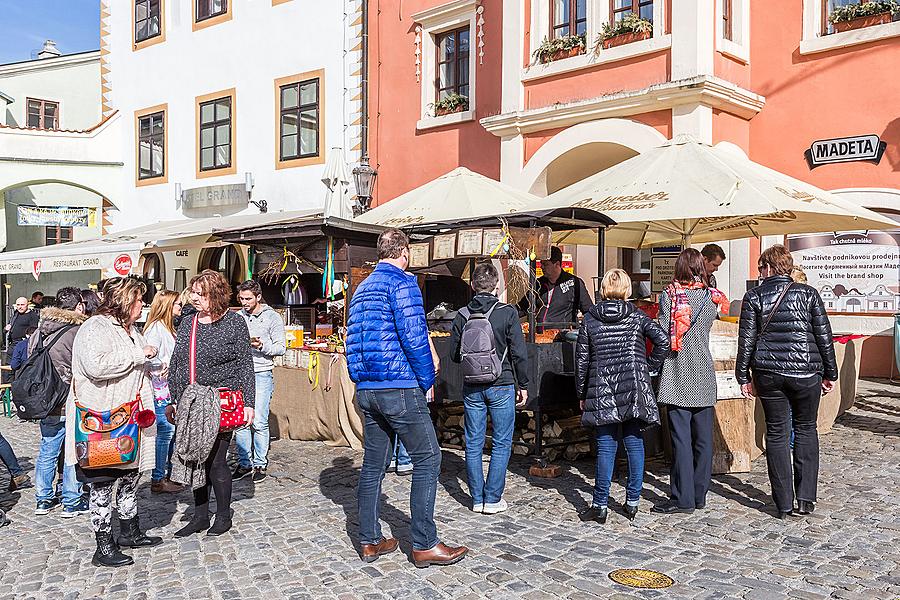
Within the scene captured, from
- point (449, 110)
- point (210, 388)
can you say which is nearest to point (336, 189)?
point (449, 110)

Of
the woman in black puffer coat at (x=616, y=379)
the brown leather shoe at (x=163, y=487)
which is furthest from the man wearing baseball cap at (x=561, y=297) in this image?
the brown leather shoe at (x=163, y=487)

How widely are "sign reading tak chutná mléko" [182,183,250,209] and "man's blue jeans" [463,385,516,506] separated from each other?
499 inches

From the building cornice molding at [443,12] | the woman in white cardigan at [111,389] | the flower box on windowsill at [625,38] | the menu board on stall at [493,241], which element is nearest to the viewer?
the woman in white cardigan at [111,389]

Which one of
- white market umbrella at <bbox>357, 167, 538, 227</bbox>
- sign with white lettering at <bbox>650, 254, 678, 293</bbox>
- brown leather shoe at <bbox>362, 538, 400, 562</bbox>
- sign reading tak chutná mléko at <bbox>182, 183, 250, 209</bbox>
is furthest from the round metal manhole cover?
sign reading tak chutná mléko at <bbox>182, 183, 250, 209</bbox>

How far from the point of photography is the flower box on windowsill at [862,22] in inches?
413

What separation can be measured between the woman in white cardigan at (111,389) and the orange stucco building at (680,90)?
7787 mm

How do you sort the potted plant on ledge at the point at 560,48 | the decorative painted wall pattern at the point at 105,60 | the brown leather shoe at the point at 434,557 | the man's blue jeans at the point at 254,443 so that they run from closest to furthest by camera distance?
the brown leather shoe at the point at 434,557 → the man's blue jeans at the point at 254,443 → the potted plant on ledge at the point at 560,48 → the decorative painted wall pattern at the point at 105,60

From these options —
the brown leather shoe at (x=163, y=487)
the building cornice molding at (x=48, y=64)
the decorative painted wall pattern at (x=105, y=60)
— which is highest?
the building cornice molding at (x=48, y=64)

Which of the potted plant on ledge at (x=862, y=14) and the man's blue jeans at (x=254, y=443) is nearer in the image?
the man's blue jeans at (x=254, y=443)

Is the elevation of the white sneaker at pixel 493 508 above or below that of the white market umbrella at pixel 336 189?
below

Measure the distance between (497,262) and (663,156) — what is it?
556 cm

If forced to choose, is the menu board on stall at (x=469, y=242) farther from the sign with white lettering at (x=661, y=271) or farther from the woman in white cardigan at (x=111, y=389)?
the sign with white lettering at (x=661, y=271)

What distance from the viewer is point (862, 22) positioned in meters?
10.7

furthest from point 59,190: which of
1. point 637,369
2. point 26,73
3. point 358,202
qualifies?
point 637,369
